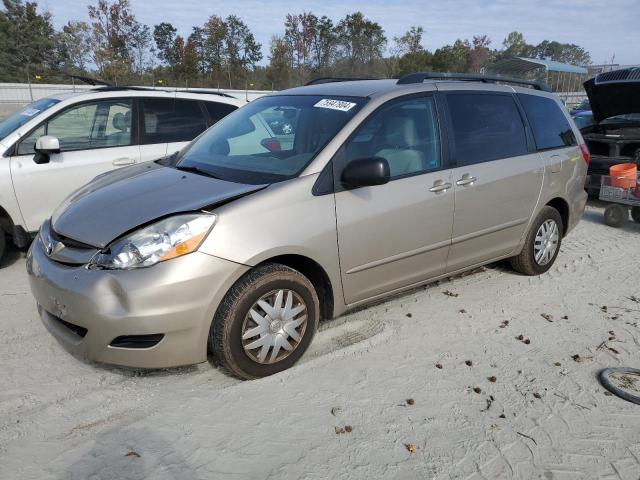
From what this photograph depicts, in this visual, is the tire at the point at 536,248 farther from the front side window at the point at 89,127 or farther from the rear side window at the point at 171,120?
the front side window at the point at 89,127

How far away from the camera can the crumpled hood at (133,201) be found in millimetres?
3010

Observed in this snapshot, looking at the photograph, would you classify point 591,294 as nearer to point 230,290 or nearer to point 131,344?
point 230,290

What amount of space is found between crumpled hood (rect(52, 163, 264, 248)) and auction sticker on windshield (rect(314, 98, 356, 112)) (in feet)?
3.04

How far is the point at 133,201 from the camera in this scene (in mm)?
3236

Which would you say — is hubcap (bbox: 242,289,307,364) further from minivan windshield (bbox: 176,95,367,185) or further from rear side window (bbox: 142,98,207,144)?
rear side window (bbox: 142,98,207,144)

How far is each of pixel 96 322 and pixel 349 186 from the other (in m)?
1.73

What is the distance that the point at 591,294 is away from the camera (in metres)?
4.80

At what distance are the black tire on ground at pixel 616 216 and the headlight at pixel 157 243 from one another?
6.57 m

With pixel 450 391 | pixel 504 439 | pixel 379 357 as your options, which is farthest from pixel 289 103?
pixel 504 439

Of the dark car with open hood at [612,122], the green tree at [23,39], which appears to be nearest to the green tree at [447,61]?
the green tree at [23,39]

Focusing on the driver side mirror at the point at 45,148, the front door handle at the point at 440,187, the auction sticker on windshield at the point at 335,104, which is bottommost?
the front door handle at the point at 440,187

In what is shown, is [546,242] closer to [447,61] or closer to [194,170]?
[194,170]

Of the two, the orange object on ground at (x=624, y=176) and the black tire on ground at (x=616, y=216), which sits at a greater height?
the orange object on ground at (x=624, y=176)

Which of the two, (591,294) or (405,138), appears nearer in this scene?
(405,138)
